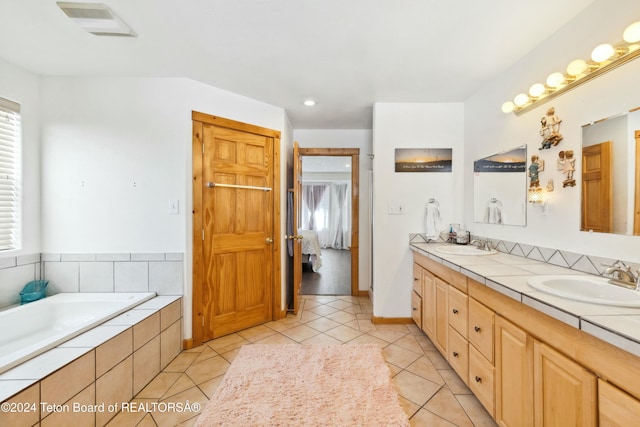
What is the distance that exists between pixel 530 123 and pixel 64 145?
366cm

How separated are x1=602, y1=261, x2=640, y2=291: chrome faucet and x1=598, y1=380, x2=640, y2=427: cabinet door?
575mm

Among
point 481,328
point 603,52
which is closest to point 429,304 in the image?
point 481,328

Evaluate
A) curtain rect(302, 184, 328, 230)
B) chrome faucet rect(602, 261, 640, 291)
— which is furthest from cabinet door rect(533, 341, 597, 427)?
curtain rect(302, 184, 328, 230)

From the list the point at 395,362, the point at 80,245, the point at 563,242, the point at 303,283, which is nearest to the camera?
the point at 563,242

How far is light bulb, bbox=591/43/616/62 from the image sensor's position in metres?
1.25

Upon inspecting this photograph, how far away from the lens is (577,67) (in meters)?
1.40

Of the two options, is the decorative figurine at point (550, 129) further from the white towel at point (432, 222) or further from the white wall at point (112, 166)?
the white wall at point (112, 166)

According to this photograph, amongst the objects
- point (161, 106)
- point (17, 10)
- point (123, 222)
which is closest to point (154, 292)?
point (123, 222)

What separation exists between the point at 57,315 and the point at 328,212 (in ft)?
22.4

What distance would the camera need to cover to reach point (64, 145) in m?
2.19

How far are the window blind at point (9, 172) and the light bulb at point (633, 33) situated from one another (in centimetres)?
380

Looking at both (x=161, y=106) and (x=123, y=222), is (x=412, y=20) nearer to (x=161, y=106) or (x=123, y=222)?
(x=161, y=106)

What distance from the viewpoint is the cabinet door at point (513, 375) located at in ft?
3.77

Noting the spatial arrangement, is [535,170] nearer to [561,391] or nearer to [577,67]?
[577,67]
